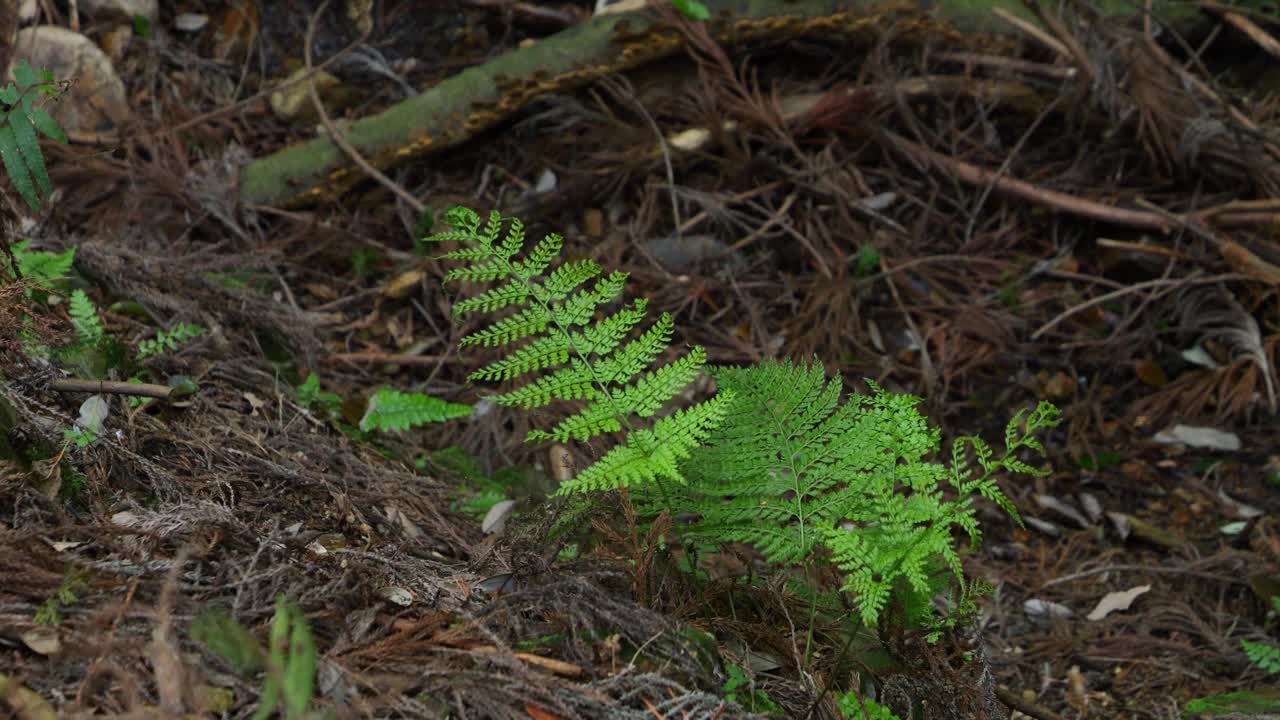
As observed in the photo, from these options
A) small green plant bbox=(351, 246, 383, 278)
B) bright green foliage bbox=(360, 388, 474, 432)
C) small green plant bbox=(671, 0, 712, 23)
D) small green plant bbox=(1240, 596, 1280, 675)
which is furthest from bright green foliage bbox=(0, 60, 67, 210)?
small green plant bbox=(1240, 596, 1280, 675)

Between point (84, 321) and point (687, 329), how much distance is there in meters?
2.33

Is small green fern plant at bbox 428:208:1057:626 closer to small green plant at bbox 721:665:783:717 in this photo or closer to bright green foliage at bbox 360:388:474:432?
small green plant at bbox 721:665:783:717

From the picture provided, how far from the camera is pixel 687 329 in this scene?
4.29 meters

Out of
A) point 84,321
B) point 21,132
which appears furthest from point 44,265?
point 21,132

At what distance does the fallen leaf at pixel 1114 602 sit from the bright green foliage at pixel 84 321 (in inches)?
125

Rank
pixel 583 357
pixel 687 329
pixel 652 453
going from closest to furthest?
pixel 652 453
pixel 583 357
pixel 687 329

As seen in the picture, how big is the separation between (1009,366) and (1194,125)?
1385 millimetres

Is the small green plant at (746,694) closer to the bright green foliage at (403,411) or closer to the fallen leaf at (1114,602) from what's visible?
the bright green foliage at (403,411)

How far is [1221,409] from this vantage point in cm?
411

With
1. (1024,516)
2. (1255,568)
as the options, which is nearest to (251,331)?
(1024,516)

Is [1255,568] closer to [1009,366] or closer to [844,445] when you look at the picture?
[1009,366]

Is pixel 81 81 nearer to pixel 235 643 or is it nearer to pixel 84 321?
pixel 84 321

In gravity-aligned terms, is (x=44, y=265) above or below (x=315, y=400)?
above

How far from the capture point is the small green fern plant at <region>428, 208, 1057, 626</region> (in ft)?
6.28
